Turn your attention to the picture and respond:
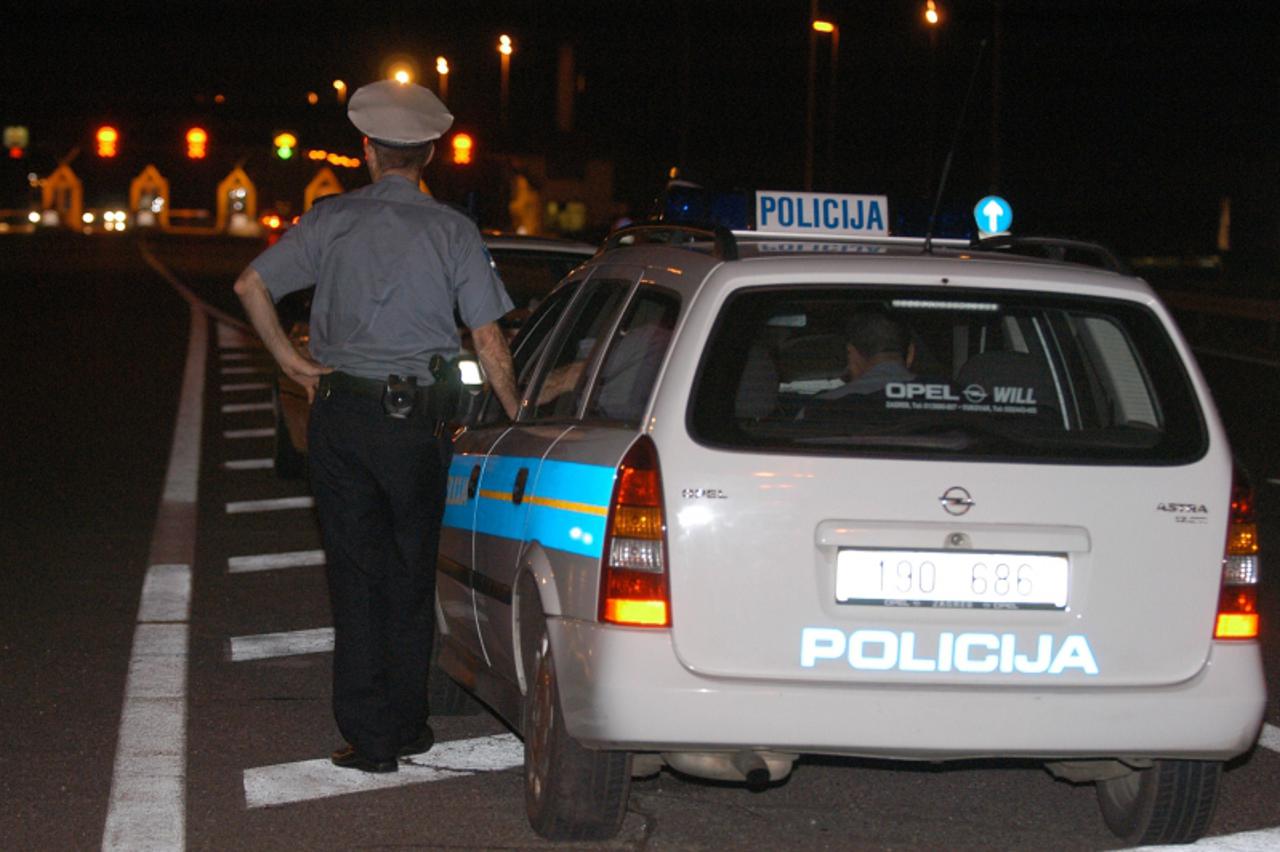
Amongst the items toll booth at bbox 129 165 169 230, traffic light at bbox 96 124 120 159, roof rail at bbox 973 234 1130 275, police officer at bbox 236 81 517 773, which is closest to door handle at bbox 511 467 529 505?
police officer at bbox 236 81 517 773

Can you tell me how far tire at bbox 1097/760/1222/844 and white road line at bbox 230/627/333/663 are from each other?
3634 millimetres

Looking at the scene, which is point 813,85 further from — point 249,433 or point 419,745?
point 419,745

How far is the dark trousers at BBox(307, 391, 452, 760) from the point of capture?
6.11 m

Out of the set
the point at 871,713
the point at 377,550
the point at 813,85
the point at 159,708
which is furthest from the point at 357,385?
the point at 813,85

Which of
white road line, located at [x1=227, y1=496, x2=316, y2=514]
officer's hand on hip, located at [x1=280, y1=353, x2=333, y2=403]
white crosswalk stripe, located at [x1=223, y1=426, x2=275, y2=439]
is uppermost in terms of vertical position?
officer's hand on hip, located at [x1=280, y1=353, x2=333, y2=403]

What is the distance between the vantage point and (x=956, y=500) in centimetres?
498

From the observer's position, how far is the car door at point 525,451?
5.69m

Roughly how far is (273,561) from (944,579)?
6.14 metres

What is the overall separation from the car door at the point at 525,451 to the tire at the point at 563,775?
12.9 inches

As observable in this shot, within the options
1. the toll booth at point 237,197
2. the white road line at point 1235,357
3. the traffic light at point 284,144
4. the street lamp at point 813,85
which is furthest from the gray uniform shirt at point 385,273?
the toll booth at point 237,197

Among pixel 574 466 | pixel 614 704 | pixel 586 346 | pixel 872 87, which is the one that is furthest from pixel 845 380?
pixel 872 87

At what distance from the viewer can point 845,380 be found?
6098 millimetres

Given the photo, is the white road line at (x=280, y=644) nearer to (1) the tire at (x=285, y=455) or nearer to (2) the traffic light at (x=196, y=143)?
(1) the tire at (x=285, y=455)

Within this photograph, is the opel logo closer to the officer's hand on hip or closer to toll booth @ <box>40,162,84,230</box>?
the officer's hand on hip
